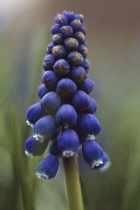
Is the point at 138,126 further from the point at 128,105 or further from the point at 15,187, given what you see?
the point at 15,187

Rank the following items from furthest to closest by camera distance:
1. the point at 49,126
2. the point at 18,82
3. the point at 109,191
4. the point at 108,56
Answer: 1. the point at 108,56
2. the point at 18,82
3. the point at 109,191
4. the point at 49,126

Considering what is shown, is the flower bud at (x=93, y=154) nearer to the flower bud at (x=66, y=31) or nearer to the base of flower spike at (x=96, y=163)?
the base of flower spike at (x=96, y=163)

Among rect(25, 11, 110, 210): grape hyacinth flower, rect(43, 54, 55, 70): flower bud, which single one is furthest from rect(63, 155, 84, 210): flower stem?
rect(43, 54, 55, 70): flower bud

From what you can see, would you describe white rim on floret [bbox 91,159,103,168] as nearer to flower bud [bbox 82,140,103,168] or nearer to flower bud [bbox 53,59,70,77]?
flower bud [bbox 82,140,103,168]

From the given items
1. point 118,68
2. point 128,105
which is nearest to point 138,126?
point 128,105

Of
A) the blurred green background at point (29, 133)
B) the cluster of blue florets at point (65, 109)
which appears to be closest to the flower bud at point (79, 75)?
the cluster of blue florets at point (65, 109)
